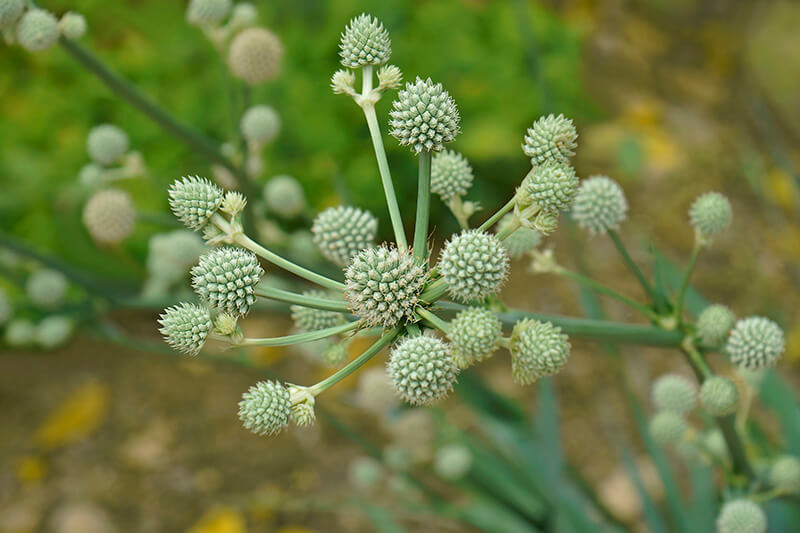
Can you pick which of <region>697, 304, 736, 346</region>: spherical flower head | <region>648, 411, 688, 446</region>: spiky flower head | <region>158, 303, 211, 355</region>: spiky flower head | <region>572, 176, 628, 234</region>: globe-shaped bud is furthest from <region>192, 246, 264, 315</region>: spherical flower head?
<region>648, 411, 688, 446</region>: spiky flower head

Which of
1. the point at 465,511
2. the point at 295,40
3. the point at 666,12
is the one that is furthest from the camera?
the point at 666,12

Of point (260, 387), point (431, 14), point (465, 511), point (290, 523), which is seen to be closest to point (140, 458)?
point (290, 523)

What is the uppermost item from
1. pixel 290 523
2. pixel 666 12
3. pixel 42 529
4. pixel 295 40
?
Result: pixel 666 12

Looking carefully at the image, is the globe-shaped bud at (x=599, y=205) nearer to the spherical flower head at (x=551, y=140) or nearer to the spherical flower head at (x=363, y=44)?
the spherical flower head at (x=551, y=140)

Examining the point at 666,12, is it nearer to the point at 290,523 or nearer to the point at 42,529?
the point at 290,523

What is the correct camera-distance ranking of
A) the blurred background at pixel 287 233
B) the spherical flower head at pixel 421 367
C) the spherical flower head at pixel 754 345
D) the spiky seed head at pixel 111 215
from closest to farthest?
the spherical flower head at pixel 421 367 → the spherical flower head at pixel 754 345 → the spiky seed head at pixel 111 215 → the blurred background at pixel 287 233

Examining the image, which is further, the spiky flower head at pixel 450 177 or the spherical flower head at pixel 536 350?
the spiky flower head at pixel 450 177

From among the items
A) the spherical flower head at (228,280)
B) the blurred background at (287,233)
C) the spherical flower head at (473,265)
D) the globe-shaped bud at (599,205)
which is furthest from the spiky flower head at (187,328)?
the blurred background at (287,233)
